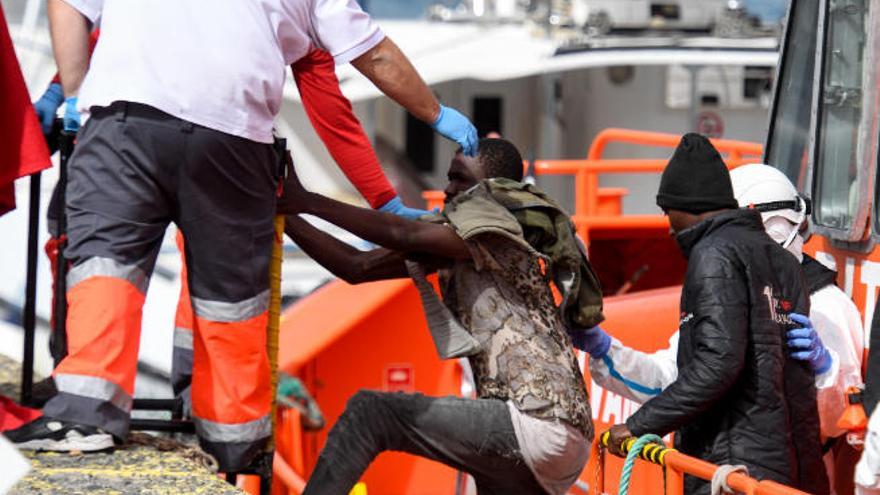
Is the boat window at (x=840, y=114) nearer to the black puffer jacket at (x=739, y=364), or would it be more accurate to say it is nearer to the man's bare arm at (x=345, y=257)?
the black puffer jacket at (x=739, y=364)

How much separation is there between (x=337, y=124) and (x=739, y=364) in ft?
4.62

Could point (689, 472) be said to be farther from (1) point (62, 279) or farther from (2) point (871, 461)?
(1) point (62, 279)

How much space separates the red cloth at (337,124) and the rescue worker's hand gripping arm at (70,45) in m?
0.61

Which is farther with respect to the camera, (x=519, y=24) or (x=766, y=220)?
(x=519, y=24)

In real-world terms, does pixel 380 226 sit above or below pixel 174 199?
below

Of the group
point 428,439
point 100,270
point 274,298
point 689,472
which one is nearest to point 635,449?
point 689,472

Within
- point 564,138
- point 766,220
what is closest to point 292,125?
point 564,138

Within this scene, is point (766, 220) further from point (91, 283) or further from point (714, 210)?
point (91, 283)

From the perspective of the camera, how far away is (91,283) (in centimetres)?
409

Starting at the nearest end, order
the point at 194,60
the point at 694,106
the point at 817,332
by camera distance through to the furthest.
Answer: the point at 194,60
the point at 817,332
the point at 694,106

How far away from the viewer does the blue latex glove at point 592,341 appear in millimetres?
5117

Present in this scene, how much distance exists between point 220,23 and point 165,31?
0.48 feet

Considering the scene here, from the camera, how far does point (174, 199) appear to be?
4215 millimetres

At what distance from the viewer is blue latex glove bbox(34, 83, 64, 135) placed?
16.6 feet
